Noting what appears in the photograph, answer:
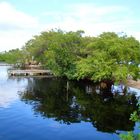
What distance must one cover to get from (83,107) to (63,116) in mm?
5675

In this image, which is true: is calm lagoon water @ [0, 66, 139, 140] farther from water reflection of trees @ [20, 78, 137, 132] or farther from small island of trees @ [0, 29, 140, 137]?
small island of trees @ [0, 29, 140, 137]

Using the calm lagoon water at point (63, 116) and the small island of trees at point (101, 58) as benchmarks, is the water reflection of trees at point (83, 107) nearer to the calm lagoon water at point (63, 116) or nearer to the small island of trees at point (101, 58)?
the calm lagoon water at point (63, 116)

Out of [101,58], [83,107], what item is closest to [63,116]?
[83,107]

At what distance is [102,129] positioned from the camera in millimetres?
30391

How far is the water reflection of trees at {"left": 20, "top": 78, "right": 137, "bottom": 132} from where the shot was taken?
3319cm

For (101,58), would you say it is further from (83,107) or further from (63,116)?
(63,116)

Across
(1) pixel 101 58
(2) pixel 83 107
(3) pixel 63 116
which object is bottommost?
(3) pixel 63 116

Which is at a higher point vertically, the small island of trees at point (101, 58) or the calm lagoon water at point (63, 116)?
the small island of trees at point (101, 58)

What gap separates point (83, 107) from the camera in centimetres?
4053

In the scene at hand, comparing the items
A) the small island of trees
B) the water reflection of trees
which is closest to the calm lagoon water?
the water reflection of trees

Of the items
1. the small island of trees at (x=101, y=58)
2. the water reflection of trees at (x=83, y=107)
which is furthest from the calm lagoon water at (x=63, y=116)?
the small island of trees at (x=101, y=58)

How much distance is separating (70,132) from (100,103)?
14803 millimetres

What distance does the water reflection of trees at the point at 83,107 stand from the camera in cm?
3319

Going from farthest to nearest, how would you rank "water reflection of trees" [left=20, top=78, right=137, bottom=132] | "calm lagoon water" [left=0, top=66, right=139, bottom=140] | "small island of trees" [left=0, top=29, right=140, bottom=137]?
"small island of trees" [left=0, top=29, right=140, bottom=137], "water reflection of trees" [left=20, top=78, right=137, bottom=132], "calm lagoon water" [left=0, top=66, right=139, bottom=140]
